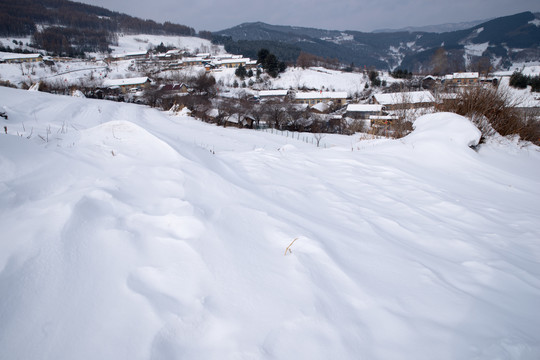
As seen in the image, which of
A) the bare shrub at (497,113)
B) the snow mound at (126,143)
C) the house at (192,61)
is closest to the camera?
the snow mound at (126,143)

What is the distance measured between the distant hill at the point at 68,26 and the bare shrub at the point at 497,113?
93494 millimetres

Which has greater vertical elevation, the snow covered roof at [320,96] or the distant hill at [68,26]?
the distant hill at [68,26]

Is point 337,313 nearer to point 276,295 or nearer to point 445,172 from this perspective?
point 276,295

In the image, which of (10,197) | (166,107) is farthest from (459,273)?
(166,107)

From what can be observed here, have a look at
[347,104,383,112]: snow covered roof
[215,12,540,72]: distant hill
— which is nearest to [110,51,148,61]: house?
[215,12,540,72]: distant hill

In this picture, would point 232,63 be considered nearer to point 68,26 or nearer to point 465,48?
point 68,26

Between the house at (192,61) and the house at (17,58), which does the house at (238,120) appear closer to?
the house at (192,61)

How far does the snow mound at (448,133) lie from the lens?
432cm

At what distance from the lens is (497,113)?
5680mm

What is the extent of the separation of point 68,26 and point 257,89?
339ft

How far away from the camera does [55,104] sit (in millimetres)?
15422

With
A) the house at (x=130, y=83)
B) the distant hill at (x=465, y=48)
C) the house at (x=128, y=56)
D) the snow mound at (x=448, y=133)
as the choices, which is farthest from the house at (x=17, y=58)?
the snow mound at (x=448, y=133)

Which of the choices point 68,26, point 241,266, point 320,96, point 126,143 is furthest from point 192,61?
point 241,266

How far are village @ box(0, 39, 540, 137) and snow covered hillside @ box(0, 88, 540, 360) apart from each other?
5.49 m
